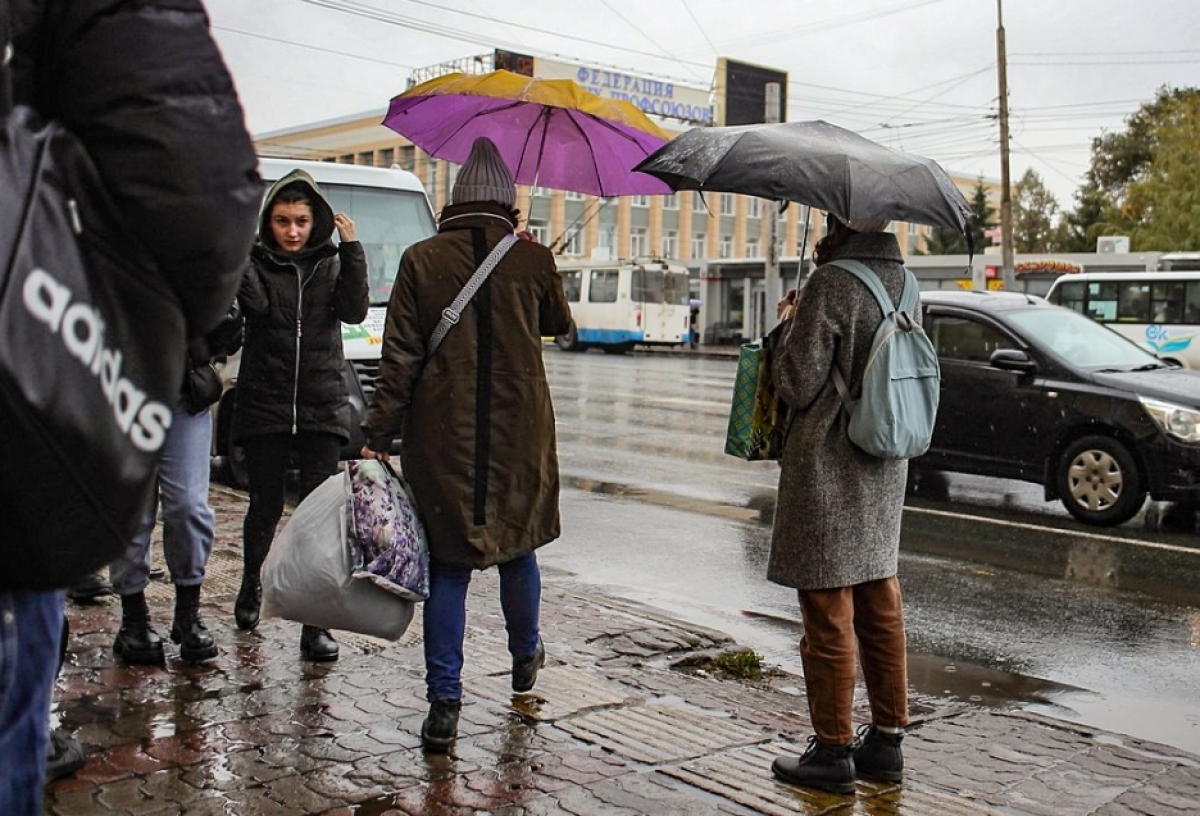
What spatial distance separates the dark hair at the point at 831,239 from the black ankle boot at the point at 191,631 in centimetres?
276

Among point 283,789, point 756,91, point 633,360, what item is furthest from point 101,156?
point 756,91

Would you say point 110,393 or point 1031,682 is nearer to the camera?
point 110,393

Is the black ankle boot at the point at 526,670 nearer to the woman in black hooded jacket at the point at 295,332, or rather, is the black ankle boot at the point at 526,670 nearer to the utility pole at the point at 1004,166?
the woman in black hooded jacket at the point at 295,332

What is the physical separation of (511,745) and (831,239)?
197 centimetres

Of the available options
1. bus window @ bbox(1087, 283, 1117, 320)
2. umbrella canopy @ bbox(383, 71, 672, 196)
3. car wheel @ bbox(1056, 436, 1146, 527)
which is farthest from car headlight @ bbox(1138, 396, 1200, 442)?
bus window @ bbox(1087, 283, 1117, 320)

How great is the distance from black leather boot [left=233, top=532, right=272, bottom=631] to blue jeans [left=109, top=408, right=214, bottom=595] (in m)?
0.48

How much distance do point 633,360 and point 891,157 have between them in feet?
111

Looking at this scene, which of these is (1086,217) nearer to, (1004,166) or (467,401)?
(1004,166)

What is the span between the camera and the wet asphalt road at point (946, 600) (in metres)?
5.86

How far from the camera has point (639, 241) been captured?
84.6 metres

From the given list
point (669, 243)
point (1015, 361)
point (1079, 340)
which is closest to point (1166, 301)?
point (1079, 340)

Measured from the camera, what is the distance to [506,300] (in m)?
4.50

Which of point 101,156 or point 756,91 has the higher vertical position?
point 756,91

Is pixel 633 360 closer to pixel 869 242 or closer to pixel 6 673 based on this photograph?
pixel 869 242
